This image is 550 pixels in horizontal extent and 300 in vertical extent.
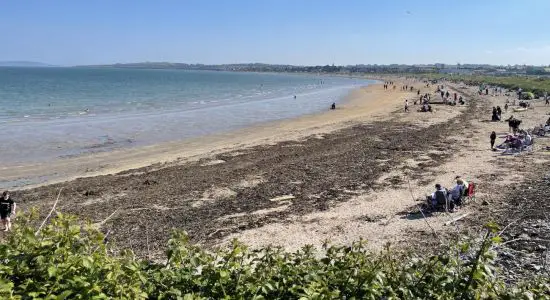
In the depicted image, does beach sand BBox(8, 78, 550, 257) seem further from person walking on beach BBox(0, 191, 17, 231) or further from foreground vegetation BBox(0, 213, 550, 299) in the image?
foreground vegetation BBox(0, 213, 550, 299)

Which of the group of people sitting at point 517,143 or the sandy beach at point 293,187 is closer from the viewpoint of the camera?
the sandy beach at point 293,187

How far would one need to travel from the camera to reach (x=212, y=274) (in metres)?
3.83

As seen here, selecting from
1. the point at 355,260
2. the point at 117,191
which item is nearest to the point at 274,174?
the point at 117,191

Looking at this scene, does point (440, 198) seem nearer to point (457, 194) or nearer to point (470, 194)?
point (457, 194)

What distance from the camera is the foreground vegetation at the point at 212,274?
336 cm

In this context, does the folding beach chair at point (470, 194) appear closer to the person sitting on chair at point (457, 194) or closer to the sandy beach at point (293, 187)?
the sandy beach at point (293, 187)

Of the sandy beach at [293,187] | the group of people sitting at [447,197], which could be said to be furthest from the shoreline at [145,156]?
the group of people sitting at [447,197]

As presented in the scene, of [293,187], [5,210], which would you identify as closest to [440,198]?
[293,187]

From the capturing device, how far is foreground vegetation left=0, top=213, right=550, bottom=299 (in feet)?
11.0

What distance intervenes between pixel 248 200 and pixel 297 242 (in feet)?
14.9

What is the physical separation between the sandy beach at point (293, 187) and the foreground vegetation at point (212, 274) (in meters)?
2.20

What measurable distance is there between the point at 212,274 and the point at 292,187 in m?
14.2

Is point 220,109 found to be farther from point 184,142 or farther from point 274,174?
point 274,174

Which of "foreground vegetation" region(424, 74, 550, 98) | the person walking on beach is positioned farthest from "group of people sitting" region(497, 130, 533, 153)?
"foreground vegetation" region(424, 74, 550, 98)
